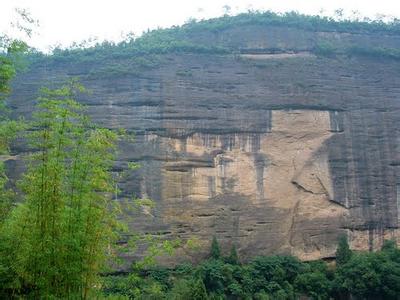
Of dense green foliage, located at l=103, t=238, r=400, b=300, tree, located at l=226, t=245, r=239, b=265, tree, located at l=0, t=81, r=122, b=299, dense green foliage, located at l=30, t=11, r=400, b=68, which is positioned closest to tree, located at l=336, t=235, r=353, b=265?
dense green foliage, located at l=103, t=238, r=400, b=300

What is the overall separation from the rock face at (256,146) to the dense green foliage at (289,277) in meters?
1.09

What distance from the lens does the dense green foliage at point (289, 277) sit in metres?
18.0

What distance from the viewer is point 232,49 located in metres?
24.5

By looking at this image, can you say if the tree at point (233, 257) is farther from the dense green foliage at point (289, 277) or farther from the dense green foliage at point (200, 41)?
the dense green foliage at point (200, 41)

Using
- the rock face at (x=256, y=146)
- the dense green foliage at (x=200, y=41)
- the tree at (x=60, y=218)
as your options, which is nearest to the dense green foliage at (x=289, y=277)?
the rock face at (x=256, y=146)

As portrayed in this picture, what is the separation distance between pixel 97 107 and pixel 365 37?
1227 centimetres

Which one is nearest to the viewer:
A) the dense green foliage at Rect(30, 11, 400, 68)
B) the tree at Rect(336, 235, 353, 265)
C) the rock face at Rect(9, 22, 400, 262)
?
the tree at Rect(336, 235, 353, 265)

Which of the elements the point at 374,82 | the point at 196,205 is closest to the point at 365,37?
the point at 374,82

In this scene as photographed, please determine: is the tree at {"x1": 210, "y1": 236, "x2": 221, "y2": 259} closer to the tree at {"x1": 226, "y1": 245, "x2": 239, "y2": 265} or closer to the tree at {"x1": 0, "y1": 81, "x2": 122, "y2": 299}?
the tree at {"x1": 226, "y1": 245, "x2": 239, "y2": 265}

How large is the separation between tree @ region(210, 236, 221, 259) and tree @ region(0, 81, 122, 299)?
13379 mm

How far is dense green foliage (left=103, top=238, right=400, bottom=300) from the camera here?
59.0 feet

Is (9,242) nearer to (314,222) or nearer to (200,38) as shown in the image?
(314,222)

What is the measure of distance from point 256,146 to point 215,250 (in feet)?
14.4

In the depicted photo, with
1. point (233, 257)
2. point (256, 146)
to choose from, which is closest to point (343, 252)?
point (233, 257)
